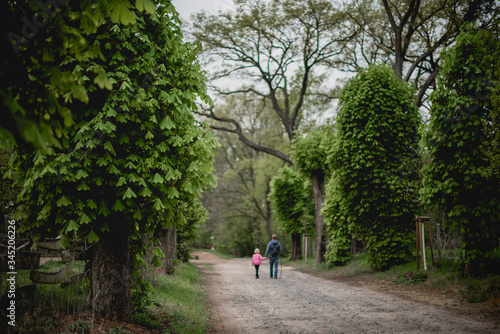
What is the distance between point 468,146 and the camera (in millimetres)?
9938

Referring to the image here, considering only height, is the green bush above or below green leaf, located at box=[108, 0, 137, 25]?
below

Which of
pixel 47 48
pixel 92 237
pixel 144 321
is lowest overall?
pixel 144 321

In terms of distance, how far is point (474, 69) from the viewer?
32.2ft

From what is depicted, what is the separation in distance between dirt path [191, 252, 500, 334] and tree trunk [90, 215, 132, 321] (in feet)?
6.73

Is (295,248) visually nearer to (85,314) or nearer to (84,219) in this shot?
(85,314)

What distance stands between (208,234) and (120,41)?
44.7m

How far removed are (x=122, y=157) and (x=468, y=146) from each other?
9.45m

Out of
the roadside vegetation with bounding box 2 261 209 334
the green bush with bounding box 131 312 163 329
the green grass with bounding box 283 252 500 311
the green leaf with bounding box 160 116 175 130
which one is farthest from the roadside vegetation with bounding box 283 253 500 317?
the green leaf with bounding box 160 116 175 130

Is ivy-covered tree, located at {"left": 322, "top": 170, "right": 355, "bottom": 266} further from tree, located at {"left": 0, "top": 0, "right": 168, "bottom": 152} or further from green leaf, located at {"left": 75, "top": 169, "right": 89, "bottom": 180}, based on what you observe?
tree, located at {"left": 0, "top": 0, "right": 168, "bottom": 152}

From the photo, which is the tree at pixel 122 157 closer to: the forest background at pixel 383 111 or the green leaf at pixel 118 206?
the green leaf at pixel 118 206

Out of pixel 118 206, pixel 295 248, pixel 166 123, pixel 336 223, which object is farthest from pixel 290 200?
pixel 118 206

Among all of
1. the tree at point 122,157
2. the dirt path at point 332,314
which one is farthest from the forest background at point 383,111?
the tree at point 122,157

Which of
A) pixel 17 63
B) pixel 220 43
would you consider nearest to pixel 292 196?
pixel 220 43

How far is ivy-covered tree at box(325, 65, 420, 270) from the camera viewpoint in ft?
43.7
